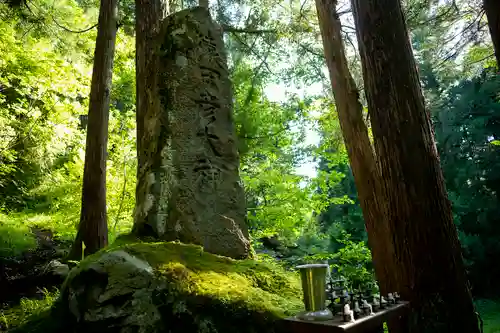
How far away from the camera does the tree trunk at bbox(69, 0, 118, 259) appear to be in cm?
550

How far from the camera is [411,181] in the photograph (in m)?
2.56

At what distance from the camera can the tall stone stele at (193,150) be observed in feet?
12.0

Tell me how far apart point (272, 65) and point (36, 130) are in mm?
5791

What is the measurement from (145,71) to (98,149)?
1812 mm

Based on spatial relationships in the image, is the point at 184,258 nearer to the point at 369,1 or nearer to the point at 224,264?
the point at 224,264

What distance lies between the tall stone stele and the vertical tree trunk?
58 millimetres

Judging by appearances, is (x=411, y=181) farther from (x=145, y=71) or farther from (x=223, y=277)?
(x=145, y=71)

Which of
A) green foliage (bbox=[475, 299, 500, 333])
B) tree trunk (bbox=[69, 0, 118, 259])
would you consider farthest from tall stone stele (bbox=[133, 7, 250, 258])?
green foliage (bbox=[475, 299, 500, 333])

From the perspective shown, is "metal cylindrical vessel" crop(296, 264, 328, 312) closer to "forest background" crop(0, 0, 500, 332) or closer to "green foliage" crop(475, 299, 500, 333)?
"forest background" crop(0, 0, 500, 332)

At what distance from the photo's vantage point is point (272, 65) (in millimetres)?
8609

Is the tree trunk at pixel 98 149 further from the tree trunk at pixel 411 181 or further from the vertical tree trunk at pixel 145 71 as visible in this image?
the tree trunk at pixel 411 181

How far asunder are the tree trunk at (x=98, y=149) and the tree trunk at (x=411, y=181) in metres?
4.44

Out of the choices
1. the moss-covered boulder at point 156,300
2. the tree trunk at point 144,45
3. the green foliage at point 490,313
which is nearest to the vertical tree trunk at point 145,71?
the tree trunk at point 144,45


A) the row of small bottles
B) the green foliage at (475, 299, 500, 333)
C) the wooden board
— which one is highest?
the row of small bottles
